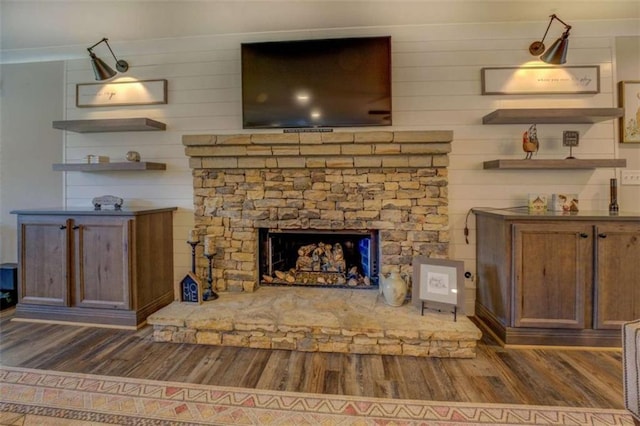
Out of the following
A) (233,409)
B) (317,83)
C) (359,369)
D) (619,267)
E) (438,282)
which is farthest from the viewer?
(317,83)

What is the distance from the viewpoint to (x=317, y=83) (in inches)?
106

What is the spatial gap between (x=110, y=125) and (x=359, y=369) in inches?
116

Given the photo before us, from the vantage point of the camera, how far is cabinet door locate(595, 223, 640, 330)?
213 centimetres

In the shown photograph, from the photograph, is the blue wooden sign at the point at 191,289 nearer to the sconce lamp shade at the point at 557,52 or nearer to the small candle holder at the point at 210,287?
the small candle holder at the point at 210,287

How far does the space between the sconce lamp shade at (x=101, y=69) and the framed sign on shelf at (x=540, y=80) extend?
3.36 meters

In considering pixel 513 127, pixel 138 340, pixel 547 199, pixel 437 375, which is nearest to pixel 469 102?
pixel 513 127

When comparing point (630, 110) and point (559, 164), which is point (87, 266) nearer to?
point (559, 164)

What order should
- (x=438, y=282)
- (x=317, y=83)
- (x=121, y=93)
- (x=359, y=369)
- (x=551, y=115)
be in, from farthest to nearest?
(x=121, y=93), (x=317, y=83), (x=551, y=115), (x=438, y=282), (x=359, y=369)

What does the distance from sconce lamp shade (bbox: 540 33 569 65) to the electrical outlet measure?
3.64 feet

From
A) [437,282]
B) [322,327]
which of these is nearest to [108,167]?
[322,327]

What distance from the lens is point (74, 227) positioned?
2561 millimetres

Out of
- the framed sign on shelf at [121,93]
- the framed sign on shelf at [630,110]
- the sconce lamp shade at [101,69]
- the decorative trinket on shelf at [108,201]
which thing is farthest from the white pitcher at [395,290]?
the sconce lamp shade at [101,69]

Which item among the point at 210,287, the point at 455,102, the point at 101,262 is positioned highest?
the point at 455,102

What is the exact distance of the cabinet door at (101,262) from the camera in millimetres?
2494
